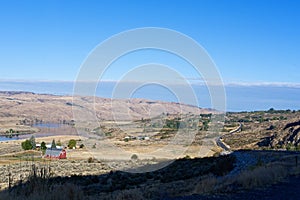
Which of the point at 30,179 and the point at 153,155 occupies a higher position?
the point at 30,179

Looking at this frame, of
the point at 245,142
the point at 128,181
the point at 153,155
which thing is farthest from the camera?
the point at 245,142

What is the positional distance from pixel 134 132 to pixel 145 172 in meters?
26.7

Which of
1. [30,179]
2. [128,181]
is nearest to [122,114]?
[128,181]

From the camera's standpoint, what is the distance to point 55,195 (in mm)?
8805

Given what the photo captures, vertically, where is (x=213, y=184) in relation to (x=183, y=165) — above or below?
above

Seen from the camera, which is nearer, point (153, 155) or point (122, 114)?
point (122, 114)

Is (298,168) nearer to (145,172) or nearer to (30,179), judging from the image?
(30,179)

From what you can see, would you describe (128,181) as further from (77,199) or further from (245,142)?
(245,142)

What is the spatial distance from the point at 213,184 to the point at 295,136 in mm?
49961

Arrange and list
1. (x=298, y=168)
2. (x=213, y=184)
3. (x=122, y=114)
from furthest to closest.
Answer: (x=122, y=114) < (x=298, y=168) < (x=213, y=184)

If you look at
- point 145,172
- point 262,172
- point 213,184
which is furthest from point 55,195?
point 145,172

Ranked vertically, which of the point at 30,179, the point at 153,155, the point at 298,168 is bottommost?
the point at 153,155

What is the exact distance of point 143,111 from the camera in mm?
59000

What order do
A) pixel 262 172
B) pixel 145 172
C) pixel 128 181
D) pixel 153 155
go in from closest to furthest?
pixel 262 172
pixel 128 181
pixel 145 172
pixel 153 155
